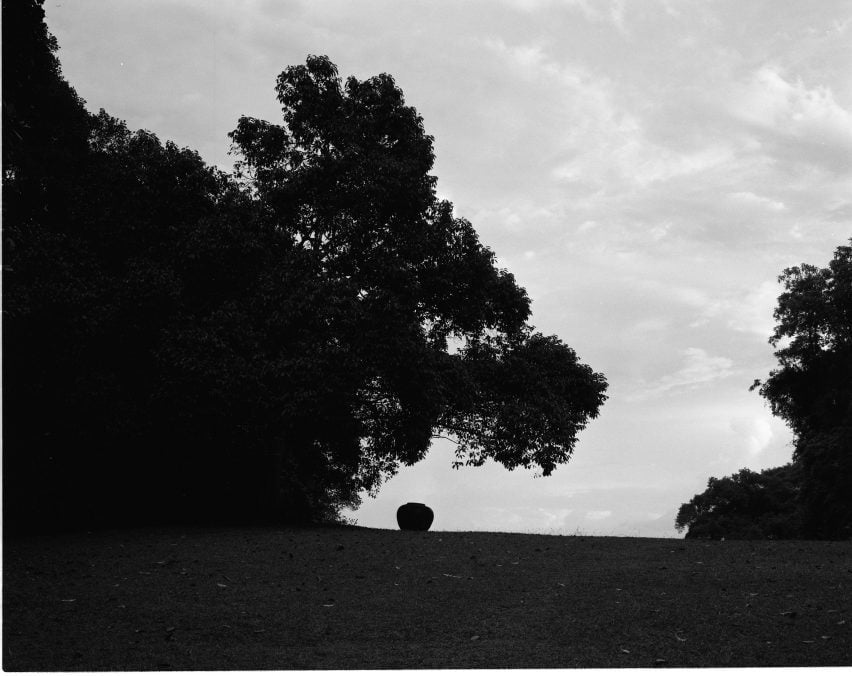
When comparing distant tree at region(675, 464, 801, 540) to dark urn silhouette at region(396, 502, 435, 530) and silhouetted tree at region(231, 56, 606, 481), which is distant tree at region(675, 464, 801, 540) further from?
dark urn silhouette at region(396, 502, 435, 530)

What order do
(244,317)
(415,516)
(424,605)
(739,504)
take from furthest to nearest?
1. (739,504)
2. (415,516)
3. (244,317)
4. (424,605)

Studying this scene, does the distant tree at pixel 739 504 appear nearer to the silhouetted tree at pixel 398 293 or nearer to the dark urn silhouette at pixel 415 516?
the silhouetted tree at pixel 398 293

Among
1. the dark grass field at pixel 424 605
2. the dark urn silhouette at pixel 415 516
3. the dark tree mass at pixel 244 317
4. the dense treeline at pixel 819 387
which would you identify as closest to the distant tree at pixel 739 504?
the dense treeline at pixel 819 387

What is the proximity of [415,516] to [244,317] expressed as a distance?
7.67 meters

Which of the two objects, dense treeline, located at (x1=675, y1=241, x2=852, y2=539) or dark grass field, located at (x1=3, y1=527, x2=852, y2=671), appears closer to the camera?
dark grass field, located at (x1=3, y1=527, x2=852, y2=671)

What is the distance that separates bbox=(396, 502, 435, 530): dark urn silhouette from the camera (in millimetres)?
23062

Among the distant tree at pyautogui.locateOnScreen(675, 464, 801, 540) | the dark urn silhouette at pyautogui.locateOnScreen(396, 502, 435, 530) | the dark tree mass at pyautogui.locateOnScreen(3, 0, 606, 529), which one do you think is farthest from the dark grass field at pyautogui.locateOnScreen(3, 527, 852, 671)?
the distant tree at pyautogui.locateOnScreen(675, 464, 801, 540)

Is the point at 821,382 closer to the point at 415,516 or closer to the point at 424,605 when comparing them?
the point at 415,516

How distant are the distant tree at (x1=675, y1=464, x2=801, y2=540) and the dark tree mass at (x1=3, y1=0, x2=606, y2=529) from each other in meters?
31.1

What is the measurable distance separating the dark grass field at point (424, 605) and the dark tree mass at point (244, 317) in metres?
4.07

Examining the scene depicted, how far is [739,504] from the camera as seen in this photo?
53.7 meters

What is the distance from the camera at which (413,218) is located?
2352 cm

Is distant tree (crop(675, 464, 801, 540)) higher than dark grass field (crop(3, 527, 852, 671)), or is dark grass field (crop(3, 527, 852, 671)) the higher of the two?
distant tree (crop(675, 464, 801, 540))

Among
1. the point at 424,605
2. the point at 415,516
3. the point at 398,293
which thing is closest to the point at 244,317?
the point at 398,293
